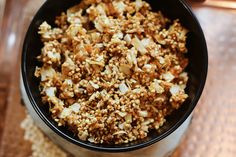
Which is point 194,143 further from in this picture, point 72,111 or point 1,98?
point 1,98

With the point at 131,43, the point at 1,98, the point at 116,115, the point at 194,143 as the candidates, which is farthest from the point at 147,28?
the point at 1,98

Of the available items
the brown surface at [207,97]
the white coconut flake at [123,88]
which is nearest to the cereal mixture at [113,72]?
the white coconut flake at [123,88]

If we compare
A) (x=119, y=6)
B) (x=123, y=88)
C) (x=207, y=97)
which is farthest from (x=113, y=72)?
(x=207, y=97)

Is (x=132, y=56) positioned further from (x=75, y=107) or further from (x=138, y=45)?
(x=75, y=107)

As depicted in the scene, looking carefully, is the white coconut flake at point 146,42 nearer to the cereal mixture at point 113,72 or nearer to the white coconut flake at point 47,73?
the cereal mixture at point 113,72

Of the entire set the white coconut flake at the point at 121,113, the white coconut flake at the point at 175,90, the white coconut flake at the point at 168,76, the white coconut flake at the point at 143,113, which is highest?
the white coconut flake at the point at 168,76
